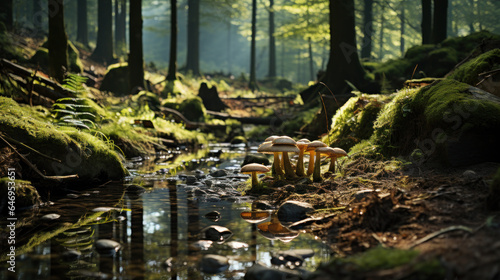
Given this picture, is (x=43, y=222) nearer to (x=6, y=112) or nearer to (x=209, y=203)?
(x=209, y=203)

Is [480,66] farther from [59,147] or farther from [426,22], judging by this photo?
[426,22]

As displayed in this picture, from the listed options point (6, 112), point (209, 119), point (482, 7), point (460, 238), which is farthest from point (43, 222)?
point (482, 7)

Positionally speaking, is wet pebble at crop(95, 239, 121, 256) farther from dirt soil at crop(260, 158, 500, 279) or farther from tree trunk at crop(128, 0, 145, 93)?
tree trunk at crop(128, 0, 145, 93)

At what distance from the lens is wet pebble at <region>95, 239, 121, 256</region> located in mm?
3044

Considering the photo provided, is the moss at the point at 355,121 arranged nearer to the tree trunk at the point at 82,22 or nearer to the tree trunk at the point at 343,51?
the tree trunk at the point at 343,51

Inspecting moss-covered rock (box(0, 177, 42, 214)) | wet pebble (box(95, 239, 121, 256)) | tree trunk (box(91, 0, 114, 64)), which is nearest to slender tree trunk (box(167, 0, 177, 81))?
tree trunk (box(91, 0, 114, 64))

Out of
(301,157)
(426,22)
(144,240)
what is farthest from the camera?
(426,22)

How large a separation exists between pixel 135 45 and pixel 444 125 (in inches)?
556

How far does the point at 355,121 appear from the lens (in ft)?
24.5

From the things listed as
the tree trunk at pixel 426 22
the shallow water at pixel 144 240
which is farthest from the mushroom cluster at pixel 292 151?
the tree trunk at pixel 426 22

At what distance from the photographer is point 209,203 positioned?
200 inches

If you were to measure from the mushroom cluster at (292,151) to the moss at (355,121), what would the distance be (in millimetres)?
1870

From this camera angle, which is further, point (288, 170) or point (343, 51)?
point (343, 51)

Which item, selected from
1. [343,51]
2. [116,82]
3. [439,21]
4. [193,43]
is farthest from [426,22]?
[193,43]
